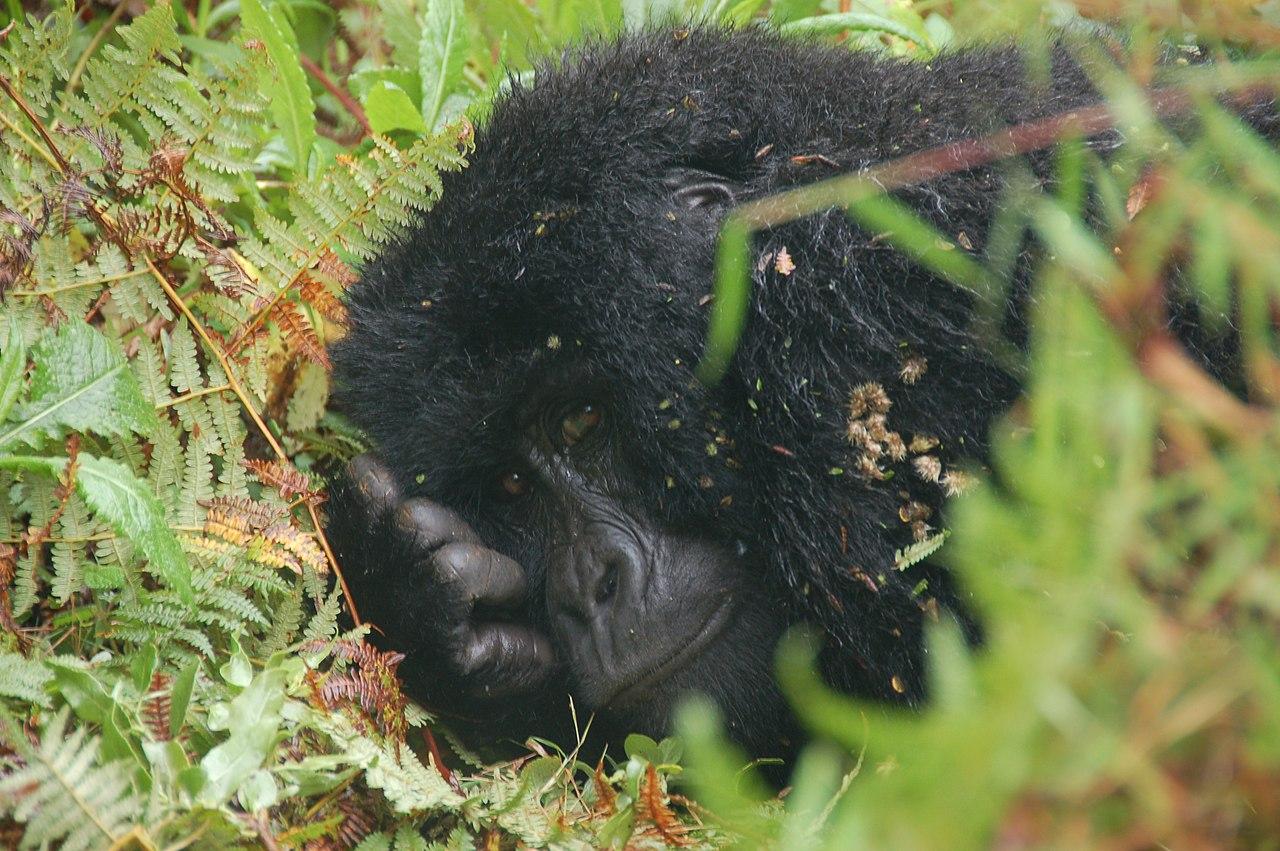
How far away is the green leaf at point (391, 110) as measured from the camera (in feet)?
11.0

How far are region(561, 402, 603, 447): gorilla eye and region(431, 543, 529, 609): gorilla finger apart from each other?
0.30m

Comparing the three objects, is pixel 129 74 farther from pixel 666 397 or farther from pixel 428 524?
pixel 666 397

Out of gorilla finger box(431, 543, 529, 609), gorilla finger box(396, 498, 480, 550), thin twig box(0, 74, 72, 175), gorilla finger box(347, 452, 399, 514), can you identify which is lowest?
gorilla finger box(431, 543, 529, 609)

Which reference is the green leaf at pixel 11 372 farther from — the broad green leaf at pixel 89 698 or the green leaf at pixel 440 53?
the green leaf at pixel 440 53

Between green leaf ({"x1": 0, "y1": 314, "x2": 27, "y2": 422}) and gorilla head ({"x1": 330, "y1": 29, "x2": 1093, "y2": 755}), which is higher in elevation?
green leaf ({"x1": 0, "y1": 314, "x2": 27, "y2": 422})

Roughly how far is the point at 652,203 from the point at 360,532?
0.95 meters

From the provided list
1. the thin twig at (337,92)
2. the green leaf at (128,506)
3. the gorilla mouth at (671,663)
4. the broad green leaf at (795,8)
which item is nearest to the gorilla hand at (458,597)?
the gorilla mouth at (671,663)

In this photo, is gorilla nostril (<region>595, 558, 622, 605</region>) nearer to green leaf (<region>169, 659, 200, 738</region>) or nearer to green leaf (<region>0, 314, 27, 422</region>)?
green leaf (<region>169, 659, 200, 738</region>)

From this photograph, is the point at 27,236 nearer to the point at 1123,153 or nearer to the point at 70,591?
the point at 70,591

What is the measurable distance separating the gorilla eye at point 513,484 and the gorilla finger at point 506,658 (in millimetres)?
305

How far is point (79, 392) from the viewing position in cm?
229

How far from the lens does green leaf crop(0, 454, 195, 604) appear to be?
210 centimetres

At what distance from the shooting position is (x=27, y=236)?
8.18 ft

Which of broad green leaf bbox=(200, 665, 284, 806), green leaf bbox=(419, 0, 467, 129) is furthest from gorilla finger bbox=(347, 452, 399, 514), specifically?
green leaf bbox=(419, 0, 467, 129)
